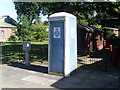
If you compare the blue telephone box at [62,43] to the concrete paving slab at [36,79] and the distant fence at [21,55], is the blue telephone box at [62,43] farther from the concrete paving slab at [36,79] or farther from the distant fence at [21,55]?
the distant fence at [21,55]

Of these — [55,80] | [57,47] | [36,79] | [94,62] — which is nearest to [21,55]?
[94,62]

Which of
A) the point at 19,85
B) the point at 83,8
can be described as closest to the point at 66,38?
the point at 19,85

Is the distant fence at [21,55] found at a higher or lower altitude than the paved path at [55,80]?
higher

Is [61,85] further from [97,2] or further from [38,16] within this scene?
[38,16]

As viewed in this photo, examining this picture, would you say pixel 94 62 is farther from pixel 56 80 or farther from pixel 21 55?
pixel 21 55

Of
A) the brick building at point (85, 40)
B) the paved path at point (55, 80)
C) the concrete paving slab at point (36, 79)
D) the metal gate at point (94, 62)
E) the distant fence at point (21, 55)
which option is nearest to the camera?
the paved path at point (55, 80)

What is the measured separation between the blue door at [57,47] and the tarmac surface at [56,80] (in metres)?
0.46

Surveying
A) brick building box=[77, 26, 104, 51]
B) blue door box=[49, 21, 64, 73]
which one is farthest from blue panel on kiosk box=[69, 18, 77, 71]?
brick building box=[77, 26, 104, 51]

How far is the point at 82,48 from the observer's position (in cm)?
1569

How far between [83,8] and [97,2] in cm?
167

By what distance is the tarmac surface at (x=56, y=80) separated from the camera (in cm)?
611

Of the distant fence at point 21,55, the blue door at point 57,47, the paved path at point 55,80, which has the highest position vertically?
the blue door at point 57,47

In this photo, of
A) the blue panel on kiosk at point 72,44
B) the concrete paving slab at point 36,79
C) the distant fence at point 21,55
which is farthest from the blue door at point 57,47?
the distant fence at point 21,55

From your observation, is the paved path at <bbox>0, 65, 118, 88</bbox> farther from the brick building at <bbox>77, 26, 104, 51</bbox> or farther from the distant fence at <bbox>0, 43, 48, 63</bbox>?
the brick building at <bbox>77, 26, 104, 51</bbox>
